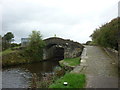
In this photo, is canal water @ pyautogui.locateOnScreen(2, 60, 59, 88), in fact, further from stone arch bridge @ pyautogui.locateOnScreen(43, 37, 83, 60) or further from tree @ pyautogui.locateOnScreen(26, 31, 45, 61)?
tree @ pyautogui.locateOnScreen(26, 31, 45, 61)

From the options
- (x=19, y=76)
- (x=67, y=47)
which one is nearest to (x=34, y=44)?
(x=67, y=47)

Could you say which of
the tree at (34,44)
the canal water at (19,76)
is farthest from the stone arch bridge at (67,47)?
the canal water at (19,76)

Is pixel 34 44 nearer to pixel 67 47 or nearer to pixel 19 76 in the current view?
pixel 67 47

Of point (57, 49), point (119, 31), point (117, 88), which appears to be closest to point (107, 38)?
point (119, 31)

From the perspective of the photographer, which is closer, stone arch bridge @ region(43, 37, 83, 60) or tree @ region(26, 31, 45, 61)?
stone arch bridge @ region(43, 37, 83, 60)

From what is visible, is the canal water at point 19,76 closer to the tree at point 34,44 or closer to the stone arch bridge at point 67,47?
the stone arch bridge at point 67,47

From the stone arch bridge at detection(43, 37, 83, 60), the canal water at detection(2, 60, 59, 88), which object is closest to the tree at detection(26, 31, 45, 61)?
the stone arch bridge at detection(43, 37, 83, 60)

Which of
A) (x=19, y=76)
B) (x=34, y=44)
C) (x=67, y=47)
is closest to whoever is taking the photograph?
(x=19, y=76)

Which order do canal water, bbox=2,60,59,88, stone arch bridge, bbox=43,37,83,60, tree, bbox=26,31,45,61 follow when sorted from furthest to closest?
1. tree, bbox=26,31,45,61
2. stone arch bridge, bbox=43,37,83,60
3. canal water, bbox=2,60,59,88

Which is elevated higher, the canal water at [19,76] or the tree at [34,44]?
the tree at [34,44]

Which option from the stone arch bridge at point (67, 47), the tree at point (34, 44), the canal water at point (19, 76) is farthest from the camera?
the tree at point (34, 44)

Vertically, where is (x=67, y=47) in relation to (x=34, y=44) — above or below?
below

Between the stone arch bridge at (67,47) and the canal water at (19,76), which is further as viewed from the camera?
the stone arch bridge at (67,47)

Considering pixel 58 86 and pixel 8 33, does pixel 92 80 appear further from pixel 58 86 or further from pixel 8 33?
pixel 8 33
